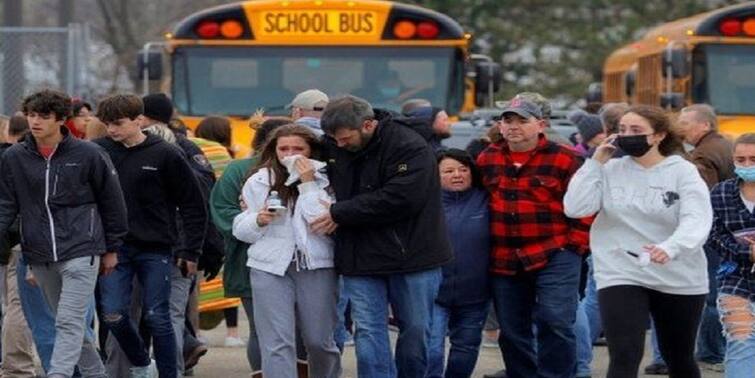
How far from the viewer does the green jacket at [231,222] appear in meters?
9.99

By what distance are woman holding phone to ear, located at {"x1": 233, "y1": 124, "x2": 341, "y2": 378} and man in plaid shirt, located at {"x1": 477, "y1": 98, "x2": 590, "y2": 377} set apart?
1.13 m

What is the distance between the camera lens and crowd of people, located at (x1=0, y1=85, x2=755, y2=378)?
9188 millimetres

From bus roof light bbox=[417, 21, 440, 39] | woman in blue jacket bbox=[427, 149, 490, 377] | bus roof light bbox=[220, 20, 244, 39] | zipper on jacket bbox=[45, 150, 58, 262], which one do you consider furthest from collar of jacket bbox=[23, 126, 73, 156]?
bus roof light bbox=[417, 21, 440, 39]

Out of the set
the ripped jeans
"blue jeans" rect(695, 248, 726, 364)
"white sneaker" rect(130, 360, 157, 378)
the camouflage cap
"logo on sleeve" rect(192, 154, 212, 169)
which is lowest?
"blue jeans" rect(695, 248, 726, 364)

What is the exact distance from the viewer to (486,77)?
18.0 m

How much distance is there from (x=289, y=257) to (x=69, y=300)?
1.27m

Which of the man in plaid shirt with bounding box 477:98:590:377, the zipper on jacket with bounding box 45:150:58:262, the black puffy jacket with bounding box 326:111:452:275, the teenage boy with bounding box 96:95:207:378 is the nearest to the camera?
the black puffy jacket with bounding box 326:111:452:275

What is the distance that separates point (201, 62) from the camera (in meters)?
17.4

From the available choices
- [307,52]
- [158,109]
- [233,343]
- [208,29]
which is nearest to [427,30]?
[307,52]

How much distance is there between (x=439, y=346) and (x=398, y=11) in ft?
24.0

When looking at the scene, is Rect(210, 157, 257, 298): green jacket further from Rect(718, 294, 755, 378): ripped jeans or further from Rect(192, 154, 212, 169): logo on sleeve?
Rect(718, 294, 755, 378): ripped jeans

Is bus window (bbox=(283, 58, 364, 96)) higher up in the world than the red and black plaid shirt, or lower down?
higher up

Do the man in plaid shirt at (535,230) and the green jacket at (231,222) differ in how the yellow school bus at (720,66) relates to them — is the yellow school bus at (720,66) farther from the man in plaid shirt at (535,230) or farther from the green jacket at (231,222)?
the green jacket at (231,222)

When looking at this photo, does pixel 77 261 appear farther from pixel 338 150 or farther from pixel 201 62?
pixel 201 62
